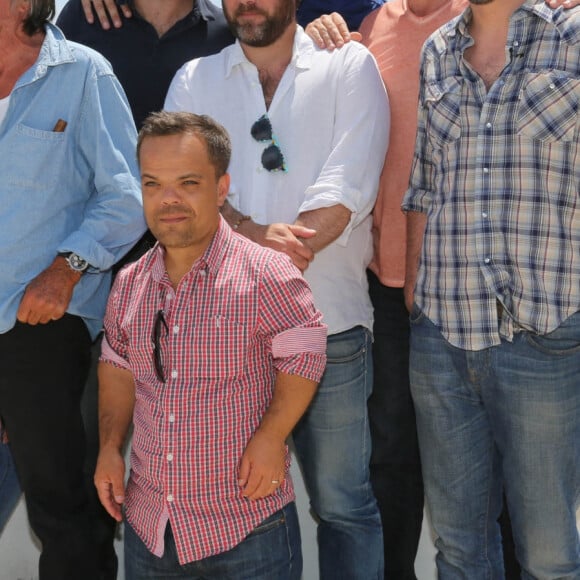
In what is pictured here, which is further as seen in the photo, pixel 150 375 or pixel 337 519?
pixel 337 519

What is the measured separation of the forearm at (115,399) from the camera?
2.88 m

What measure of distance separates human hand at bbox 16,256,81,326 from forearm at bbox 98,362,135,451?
31cm

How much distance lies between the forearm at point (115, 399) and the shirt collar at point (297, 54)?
3.90 feet

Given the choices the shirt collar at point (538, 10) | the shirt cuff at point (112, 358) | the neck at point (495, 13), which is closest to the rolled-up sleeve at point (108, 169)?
the shirt cuff at point (112, 358)

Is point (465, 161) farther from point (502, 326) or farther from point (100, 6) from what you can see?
point (100, 6)

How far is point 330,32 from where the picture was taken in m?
3.40

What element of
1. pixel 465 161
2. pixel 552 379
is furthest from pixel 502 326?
pixel 465 161

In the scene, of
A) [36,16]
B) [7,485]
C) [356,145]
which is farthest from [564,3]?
[7,485]

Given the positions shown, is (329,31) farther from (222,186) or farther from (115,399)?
(115,399)

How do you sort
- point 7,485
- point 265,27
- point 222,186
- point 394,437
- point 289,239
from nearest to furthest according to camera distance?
point 222,186
point 289,239
point 265,27
point 394,437
point 7,485

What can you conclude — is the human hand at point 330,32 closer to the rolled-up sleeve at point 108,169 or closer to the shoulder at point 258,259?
the rolled-up sleeve at point 108,169

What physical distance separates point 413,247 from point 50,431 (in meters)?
1.35

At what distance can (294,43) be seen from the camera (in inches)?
135

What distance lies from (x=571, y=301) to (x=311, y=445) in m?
1.03
